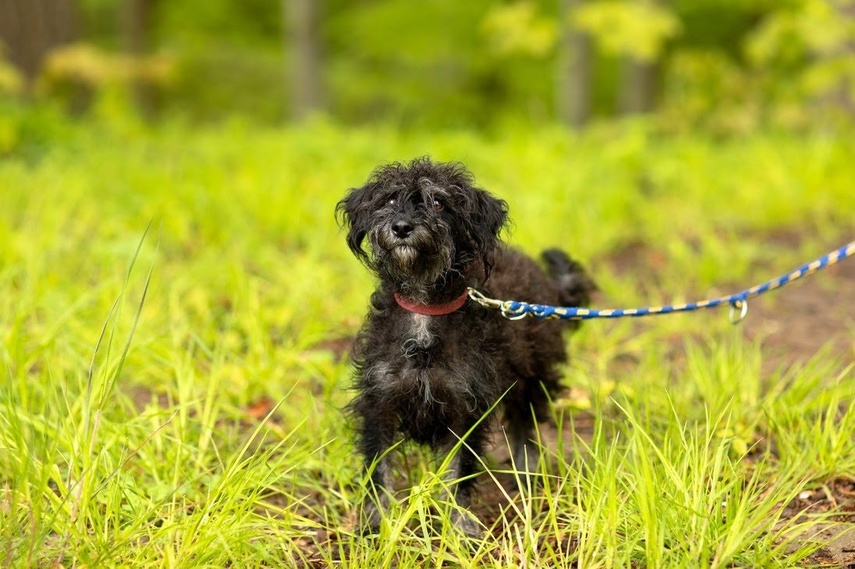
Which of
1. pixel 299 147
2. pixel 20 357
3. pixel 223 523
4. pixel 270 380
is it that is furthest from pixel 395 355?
pixel 299 147

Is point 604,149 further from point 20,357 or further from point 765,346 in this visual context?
point 20,357

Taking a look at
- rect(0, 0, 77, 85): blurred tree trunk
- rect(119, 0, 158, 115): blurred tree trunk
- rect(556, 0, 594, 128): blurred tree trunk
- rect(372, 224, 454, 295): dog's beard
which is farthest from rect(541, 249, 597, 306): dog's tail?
rect(119, 0, 158, 115): blurred tree trunk

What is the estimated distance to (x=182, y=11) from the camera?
67.8 feet

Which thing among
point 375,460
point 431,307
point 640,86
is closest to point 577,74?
point 640,86

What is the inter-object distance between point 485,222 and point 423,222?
30 centimetres

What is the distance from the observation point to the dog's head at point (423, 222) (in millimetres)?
2945

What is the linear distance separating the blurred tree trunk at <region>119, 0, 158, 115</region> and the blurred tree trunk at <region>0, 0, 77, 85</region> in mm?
5608

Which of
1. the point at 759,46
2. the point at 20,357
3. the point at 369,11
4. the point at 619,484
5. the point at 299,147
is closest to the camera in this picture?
the point at 619,484

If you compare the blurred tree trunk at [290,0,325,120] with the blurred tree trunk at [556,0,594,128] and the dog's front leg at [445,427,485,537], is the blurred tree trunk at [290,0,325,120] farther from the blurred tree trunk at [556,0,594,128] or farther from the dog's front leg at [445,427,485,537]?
the dog's front leg at [445,427,485,537]

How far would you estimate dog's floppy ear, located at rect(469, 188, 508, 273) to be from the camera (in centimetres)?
312

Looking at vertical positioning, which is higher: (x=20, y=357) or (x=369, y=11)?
(x=369, y=11)

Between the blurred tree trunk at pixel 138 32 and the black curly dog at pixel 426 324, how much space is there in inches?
580

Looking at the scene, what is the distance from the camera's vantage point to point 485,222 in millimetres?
3131

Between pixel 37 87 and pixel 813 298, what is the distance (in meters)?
9.19
